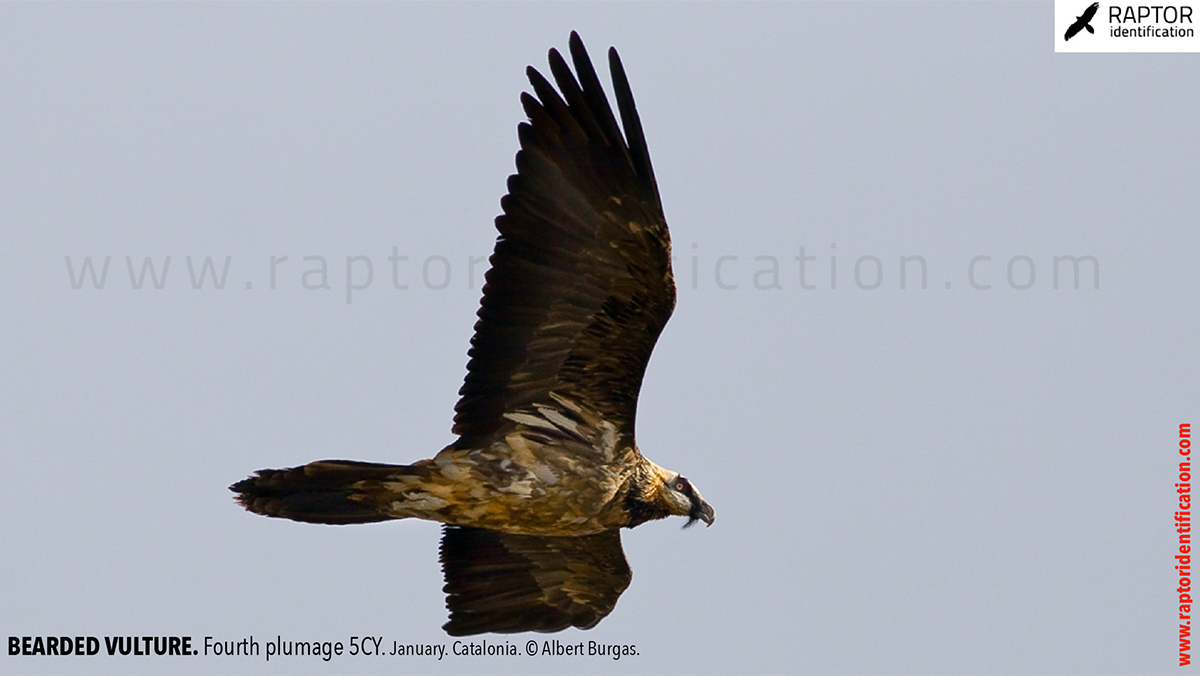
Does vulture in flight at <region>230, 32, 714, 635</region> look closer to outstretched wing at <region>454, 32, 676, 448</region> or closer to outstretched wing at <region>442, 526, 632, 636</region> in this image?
outstretched wing at <region>454, 32, 676, 448</region>

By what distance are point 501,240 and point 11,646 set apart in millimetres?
6938

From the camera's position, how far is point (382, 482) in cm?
1070

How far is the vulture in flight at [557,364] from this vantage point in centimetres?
1012

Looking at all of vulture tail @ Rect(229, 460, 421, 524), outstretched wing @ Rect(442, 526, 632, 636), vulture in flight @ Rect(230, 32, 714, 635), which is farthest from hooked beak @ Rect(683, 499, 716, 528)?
vulture tail @ Rect(229, 460, 421, 524)

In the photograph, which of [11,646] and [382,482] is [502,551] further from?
[11,646]

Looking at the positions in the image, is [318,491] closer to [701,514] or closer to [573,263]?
[573,263]

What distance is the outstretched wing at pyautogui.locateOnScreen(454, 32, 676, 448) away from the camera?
33.1ft

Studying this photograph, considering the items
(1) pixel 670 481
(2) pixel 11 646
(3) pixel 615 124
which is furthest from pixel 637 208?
(2) pixel 11 646

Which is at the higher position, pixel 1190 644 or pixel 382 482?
pixel 382 482

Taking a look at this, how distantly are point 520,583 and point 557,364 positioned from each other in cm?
259

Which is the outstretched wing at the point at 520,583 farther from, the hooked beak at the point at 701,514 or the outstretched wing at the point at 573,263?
the outstretched wing at the point at 573,263

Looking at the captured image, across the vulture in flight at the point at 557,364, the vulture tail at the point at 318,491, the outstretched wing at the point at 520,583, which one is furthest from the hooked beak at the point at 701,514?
the vulture tail at the point at 318,491

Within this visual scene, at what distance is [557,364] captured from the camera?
10797 mm

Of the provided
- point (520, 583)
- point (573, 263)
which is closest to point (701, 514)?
point (520, 583)
